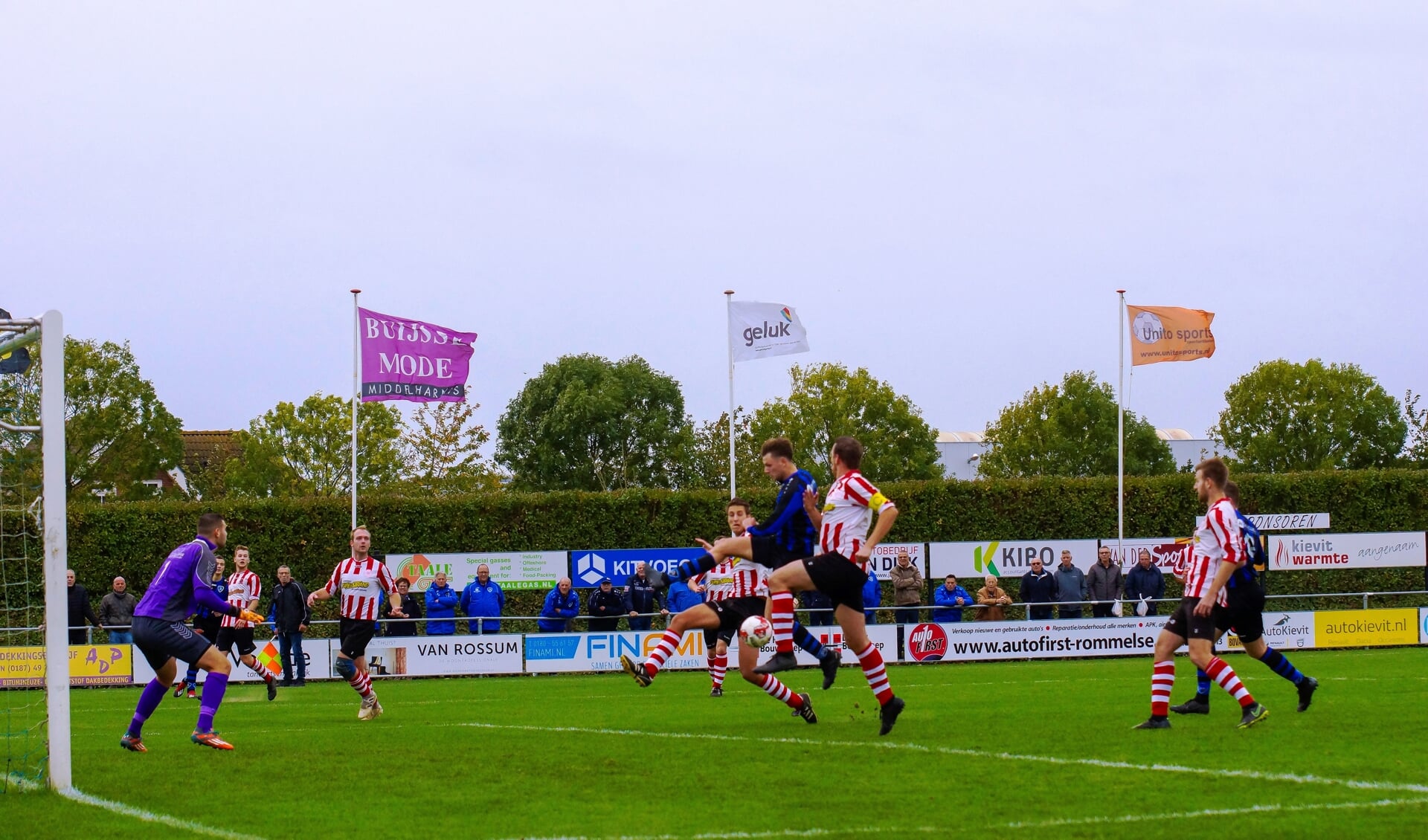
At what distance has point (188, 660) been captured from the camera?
1117 cm

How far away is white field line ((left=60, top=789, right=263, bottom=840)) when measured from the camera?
23.1 feet

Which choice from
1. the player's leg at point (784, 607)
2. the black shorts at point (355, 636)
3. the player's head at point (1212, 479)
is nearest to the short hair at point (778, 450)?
the player's leg at point (784, 607)

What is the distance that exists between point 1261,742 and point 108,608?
66.8 feet

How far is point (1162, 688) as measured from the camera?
10.7 m

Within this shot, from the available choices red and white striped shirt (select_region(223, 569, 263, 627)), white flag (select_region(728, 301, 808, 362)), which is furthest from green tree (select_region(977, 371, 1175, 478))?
red and white striped shirt (select_region(223, 569, 263, 627))

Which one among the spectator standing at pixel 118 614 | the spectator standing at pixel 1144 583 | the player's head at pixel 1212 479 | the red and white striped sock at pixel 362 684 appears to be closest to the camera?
the player's head at pixel 1212 479

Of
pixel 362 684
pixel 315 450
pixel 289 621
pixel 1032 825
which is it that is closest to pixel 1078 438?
pixel 315 450

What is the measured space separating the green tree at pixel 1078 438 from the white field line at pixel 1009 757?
53.1m

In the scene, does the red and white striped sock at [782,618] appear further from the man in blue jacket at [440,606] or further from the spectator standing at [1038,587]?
the spectator standing at [1038,587]

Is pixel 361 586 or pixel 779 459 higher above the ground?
pixel 779 459

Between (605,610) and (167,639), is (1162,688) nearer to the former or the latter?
(167,639)

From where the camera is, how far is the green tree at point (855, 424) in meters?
60.0

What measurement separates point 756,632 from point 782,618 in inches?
36.4

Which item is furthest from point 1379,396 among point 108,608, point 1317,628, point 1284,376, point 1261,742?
point 1261,742
